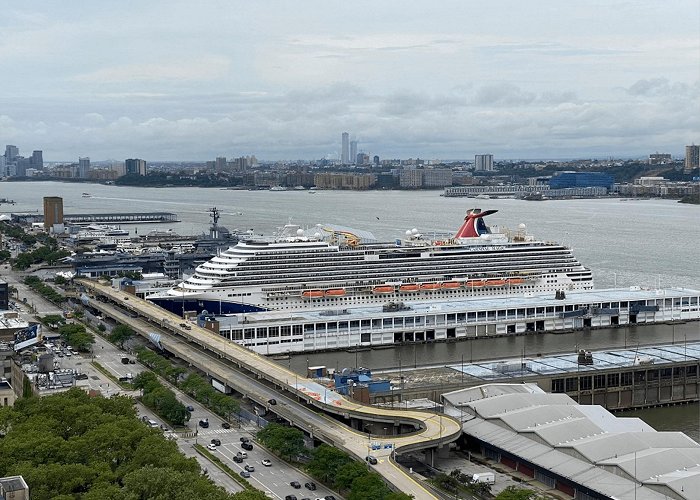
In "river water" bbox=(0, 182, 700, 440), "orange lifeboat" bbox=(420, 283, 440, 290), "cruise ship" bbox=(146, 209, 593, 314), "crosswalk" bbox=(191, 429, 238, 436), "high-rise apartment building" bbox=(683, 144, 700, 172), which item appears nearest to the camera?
"crosswalk" bbox=(191, 429, 238, 436)

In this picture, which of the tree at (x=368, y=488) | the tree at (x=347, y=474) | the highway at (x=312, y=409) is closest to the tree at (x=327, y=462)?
the tree at (x=347, y=474)

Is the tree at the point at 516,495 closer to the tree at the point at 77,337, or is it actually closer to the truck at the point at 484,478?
the truck at the point at 484,478

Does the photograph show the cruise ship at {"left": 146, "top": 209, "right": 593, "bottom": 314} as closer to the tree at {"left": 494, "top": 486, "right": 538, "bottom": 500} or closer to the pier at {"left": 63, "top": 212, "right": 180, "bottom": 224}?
the tree at {"left": 494, "top": 486, "right": 538, "bottom": 500}

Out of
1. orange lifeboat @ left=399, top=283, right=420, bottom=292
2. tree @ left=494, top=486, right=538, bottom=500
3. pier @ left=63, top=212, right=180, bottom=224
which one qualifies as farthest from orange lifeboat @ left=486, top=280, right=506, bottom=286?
pier @ left=63, top=212, right=180, bottom=224

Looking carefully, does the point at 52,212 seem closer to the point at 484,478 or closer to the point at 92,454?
the point at 92,454

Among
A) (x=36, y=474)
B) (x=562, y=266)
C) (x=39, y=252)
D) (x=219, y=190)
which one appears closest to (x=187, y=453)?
(x=36, y=474)

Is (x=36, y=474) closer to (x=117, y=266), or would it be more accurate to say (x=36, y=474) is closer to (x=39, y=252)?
(x=117, y=266)
